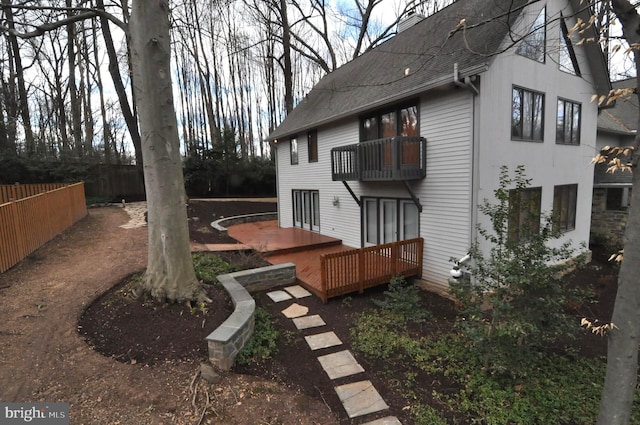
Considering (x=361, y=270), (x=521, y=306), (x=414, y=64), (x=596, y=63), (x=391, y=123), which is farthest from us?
(x=596, y=63)

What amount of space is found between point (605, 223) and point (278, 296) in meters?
12.7

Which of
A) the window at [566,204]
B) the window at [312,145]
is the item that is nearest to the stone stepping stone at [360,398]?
the window at [566,204]

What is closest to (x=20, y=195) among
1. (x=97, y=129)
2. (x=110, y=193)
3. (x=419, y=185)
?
(x=110, y=193)

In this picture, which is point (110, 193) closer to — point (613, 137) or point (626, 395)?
point (626, 395)

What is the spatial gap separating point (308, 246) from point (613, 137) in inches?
519

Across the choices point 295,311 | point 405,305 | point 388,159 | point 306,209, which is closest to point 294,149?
point 306,209

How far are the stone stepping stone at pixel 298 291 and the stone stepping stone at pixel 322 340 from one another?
5.18 ft

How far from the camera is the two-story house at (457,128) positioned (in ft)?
21.5

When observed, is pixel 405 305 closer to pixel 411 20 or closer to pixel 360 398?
pixel 360 398

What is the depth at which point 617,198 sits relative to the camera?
11.6 metres

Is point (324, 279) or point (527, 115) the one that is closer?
point (324, 279)

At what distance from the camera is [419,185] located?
301 inches

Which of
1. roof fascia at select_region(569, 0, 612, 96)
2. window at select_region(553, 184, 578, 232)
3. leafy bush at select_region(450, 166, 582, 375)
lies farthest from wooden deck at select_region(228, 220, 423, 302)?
roof fascia at select_region(569, 0, 612, 96)

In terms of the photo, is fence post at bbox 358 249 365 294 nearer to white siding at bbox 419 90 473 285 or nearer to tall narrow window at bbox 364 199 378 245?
white siding at bbox 419 90 473 285
